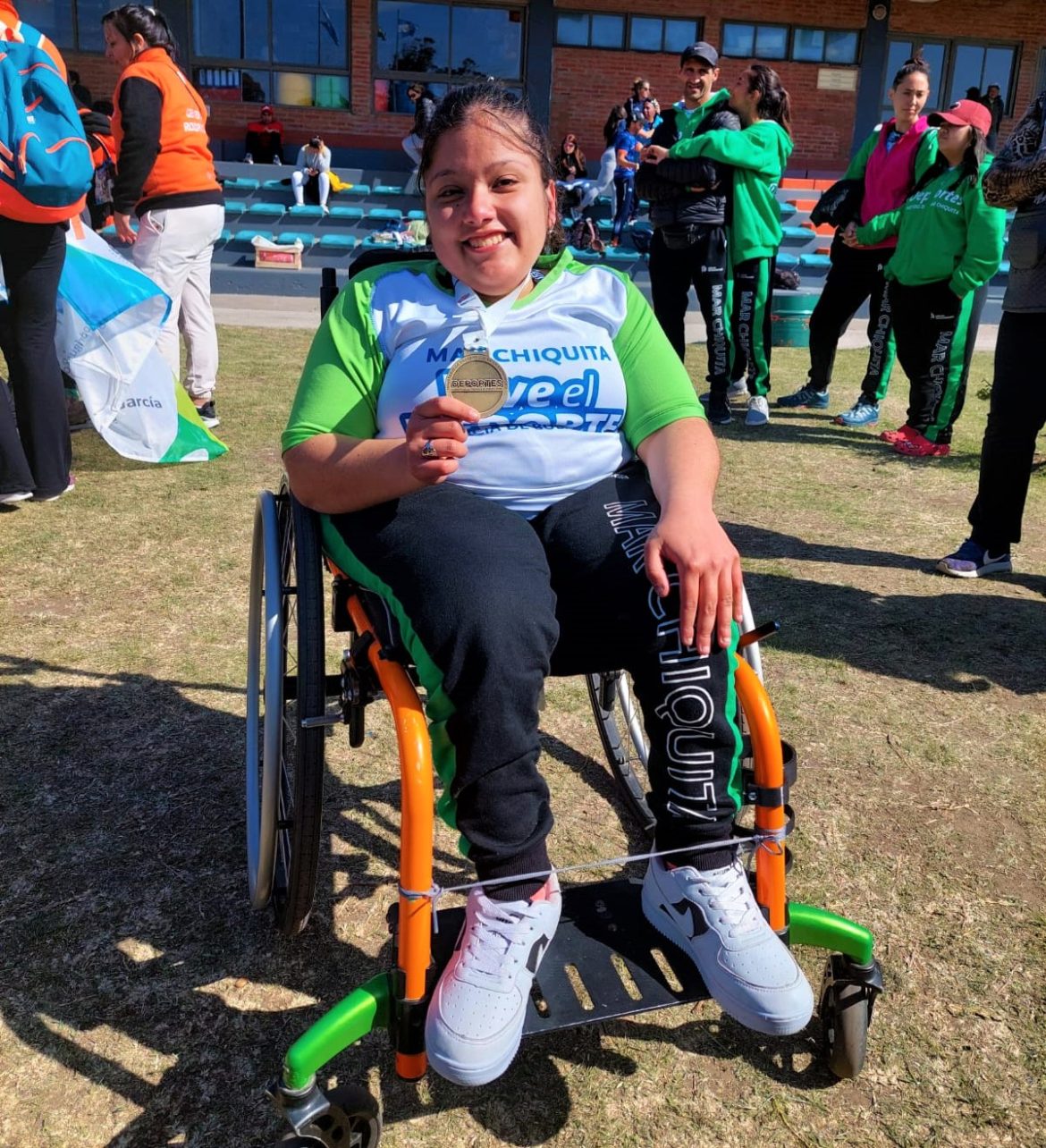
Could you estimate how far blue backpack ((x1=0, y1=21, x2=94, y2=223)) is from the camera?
11.6 feet

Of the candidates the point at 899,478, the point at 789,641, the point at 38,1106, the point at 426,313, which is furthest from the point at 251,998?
the point at 899,478

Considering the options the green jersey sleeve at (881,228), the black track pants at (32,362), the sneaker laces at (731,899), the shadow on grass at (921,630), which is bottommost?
the shadow on grass at (921,630)

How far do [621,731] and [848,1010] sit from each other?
40.3 inches

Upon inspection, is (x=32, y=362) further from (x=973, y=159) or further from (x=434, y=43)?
(x=434, y=43)

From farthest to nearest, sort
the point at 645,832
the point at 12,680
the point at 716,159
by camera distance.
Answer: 1. the point at 716,159
2. the point at 12,680
3. the point at 645,832

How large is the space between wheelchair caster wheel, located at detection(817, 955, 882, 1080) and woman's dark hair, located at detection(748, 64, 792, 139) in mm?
5084

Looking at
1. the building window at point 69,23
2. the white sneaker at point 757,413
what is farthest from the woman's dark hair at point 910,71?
the building window at point 69,23

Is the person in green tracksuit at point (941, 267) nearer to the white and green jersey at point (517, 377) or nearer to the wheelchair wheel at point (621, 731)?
the wheelchair wheel at point (621, 731)

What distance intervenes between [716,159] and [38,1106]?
5.29 metres

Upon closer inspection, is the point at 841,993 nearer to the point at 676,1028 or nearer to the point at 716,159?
the point at 676,1028

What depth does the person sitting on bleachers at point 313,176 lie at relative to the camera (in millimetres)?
15195

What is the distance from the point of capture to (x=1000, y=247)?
497 centimetres

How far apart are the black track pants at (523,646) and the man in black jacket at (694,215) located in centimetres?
440

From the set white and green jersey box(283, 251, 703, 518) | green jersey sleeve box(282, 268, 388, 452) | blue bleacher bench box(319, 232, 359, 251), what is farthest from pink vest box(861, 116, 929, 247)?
blue bleacher bench box(319, 232, 359, 251)
